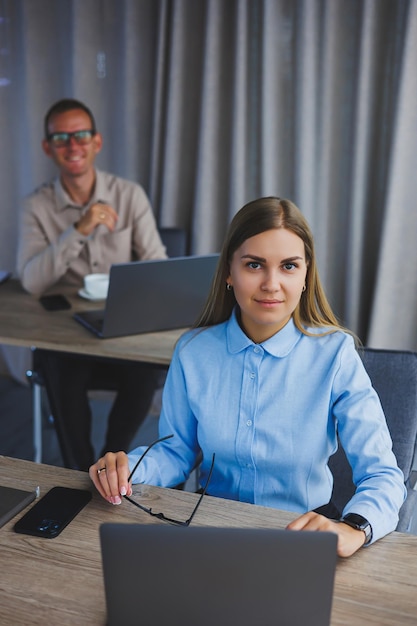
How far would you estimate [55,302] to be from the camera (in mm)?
2416

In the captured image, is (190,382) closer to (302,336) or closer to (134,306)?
(302,336)

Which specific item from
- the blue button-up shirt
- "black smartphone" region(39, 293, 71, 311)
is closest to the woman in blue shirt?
the blue button-up shirt

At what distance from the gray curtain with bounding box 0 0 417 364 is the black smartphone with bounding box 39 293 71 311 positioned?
0.94 m

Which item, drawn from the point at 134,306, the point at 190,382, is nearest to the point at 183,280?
the point at 134,306

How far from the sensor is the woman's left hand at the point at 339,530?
106 centimetres

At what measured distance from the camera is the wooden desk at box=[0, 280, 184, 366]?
6.59 ft

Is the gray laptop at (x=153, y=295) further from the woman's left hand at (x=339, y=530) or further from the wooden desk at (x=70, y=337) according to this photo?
the woman's left hand at (x=339, y=530)

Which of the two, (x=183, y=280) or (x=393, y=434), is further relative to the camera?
(x=183, y=280)

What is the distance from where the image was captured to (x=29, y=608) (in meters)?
0.98

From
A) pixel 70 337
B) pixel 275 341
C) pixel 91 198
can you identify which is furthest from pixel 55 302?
pixel 275 341

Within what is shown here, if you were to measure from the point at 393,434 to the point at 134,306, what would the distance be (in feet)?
2.92

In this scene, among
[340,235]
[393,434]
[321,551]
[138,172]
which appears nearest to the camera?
[321,551]

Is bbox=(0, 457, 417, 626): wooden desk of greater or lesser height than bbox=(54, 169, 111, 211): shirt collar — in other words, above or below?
below

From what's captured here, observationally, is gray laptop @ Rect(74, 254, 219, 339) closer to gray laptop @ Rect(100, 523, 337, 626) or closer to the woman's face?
the woman's face
